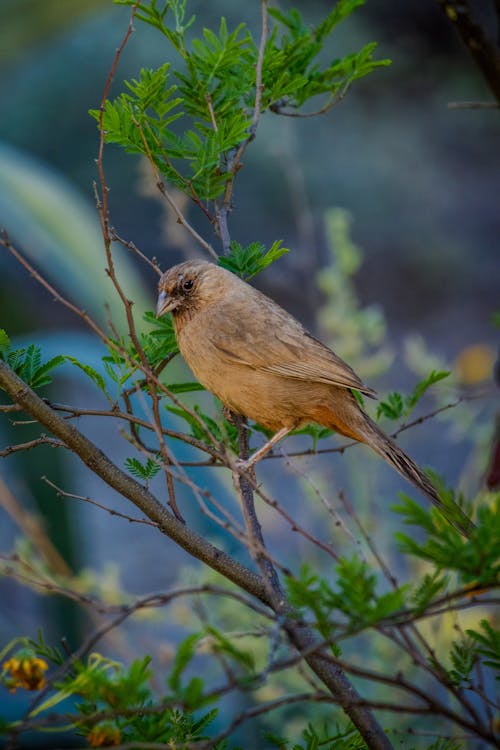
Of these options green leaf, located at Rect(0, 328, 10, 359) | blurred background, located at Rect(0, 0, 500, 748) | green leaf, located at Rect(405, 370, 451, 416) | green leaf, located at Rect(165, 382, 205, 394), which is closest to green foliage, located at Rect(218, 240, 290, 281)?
green leaf, located at Rect(165, 382, 205, 394)

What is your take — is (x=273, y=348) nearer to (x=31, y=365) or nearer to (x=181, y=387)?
(x=181, y=387)

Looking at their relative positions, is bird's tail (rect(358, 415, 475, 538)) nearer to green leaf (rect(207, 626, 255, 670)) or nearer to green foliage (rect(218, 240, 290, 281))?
green foliage (rect(218, 240, 290, 281))

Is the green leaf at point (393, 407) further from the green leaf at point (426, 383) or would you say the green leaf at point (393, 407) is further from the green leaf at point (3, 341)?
the green leaf at point (3, 341)

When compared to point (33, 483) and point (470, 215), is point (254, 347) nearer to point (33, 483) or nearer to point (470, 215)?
point (33, 483)

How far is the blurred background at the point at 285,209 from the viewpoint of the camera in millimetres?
3371

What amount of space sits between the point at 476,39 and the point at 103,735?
1.32m

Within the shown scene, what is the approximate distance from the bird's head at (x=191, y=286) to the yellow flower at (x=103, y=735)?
44.0 inches

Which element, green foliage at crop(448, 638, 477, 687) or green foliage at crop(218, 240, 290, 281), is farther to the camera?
green foliage at crop(218, 240, 290, 281)

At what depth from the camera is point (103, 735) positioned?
105 cm

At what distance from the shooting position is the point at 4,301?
3.50 metres

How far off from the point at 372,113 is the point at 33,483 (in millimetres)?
4142

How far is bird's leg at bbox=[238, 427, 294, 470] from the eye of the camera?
1.72m

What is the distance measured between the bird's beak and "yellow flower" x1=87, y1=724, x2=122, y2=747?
1050mm

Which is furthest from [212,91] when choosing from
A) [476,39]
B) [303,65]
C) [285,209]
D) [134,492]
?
[285,209]
